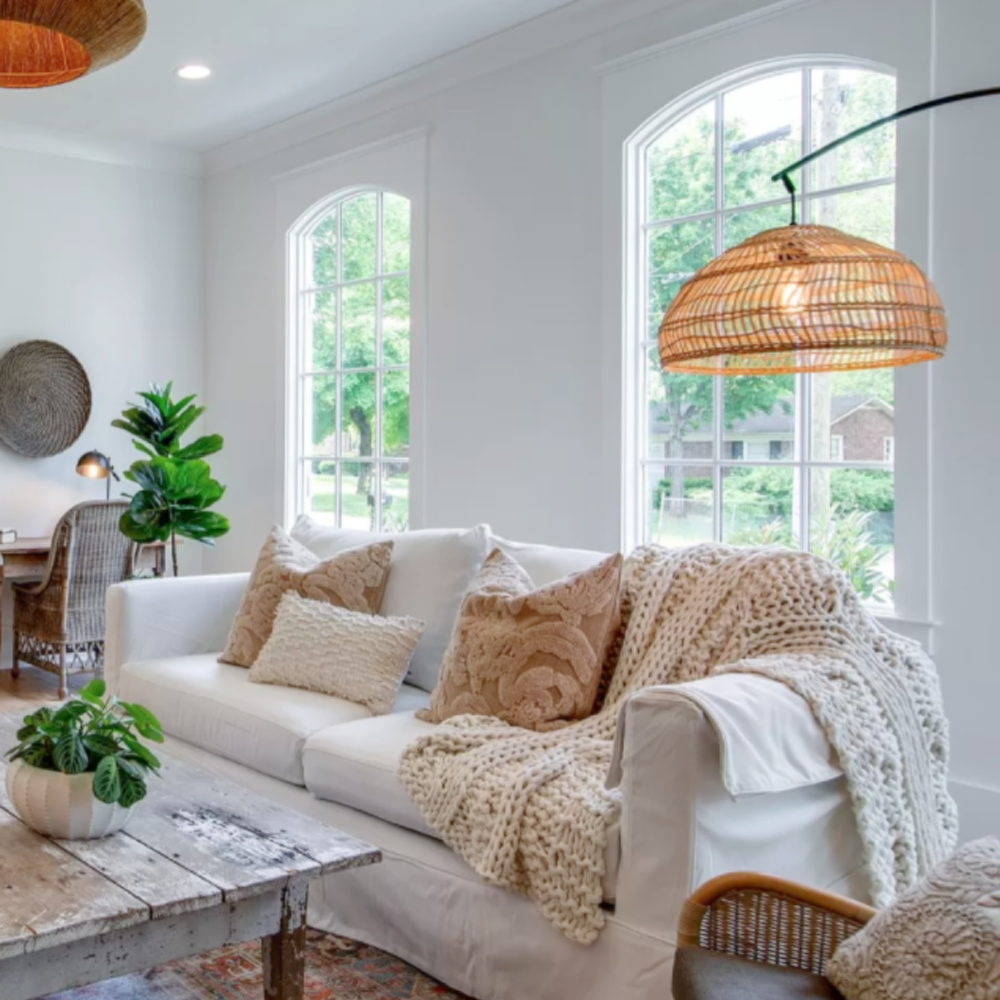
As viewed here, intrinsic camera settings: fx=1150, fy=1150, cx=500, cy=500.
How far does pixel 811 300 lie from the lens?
2.11 meters

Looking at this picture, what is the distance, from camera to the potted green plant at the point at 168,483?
5148mm

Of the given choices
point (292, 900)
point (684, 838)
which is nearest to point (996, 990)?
point (684, 838)

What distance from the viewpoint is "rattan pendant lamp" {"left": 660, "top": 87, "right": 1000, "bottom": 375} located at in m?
2.11

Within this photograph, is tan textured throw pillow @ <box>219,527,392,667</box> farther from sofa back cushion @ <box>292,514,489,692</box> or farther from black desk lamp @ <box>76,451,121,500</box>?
black desk lamp @ <box>76,451,121,500</box>

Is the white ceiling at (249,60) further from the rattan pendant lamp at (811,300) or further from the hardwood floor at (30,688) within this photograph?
the hardwood floor at (30,688)

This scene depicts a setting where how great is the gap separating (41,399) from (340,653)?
3.35 m

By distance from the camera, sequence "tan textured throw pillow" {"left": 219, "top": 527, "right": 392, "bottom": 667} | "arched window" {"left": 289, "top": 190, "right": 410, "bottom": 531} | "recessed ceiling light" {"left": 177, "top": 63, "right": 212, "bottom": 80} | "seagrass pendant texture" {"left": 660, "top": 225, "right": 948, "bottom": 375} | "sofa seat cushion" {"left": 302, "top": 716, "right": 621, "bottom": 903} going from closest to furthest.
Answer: "seagrass pendant texture" {"left": 660, "top": 225, "right": 948, "bottom": 375} → "sofa seat cushion" {"left": 302, "top": 716, "right": 621, "bottom": 903} → "tan textured throw pillow" {"left": 219, "top": 527, "right": 392, "bottom": 667} → "recessed ceiling light" {"left": 177, "top": 63, "right": 212, "bottom": 80} → "arched window" {"left": 289, "top": 190, "right": 410, "bottom": 531}

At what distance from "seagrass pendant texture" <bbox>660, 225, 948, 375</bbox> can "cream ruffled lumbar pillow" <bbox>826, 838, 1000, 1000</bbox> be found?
3.19ft

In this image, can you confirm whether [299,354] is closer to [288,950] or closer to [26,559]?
[26,559]

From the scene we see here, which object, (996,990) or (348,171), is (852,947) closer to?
(996,990)

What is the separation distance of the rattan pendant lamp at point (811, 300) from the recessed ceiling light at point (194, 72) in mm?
3320

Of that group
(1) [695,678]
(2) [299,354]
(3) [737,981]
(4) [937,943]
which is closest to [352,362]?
(2) [299,354]

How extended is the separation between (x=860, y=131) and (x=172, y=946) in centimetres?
249

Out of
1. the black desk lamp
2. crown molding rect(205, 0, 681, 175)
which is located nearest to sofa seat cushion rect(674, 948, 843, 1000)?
crown molding rect(205, 0, 681, 175)
